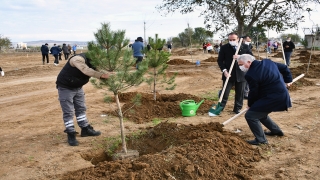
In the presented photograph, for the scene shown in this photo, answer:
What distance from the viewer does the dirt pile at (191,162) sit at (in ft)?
11.6

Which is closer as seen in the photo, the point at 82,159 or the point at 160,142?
the point at 82,159

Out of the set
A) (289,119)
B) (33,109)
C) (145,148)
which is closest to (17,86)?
(33,109)

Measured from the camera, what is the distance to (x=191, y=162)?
3744 millimetres

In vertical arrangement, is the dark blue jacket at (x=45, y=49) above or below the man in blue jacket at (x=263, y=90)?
above

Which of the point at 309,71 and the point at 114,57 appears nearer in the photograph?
the point at 114,57

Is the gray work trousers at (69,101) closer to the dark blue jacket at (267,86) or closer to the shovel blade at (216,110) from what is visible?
the dark blue jacket at (267,86)

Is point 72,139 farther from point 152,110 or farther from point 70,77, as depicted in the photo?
A: point 152,110

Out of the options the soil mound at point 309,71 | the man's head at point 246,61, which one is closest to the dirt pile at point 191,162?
the man's head at point 246,61

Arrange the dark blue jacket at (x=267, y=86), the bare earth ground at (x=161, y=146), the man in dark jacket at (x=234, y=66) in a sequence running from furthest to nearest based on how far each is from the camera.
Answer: the man in dark jacket at (x=234, y=66) < the dark blue jacket at (x=267, y=86) < the bare earth ground at (x=161, y=146)

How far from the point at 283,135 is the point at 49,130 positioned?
4.09 metres

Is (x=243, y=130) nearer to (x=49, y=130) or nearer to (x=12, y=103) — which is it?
(x=49, y=130)

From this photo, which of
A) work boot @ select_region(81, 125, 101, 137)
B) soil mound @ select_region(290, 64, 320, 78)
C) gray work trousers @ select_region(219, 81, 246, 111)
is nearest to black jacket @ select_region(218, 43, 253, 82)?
gray work trousers @ select_region(219, 81, 246, 111)

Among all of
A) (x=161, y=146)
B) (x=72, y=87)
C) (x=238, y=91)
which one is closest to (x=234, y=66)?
(x=238, y=91)

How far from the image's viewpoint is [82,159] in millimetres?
4352
